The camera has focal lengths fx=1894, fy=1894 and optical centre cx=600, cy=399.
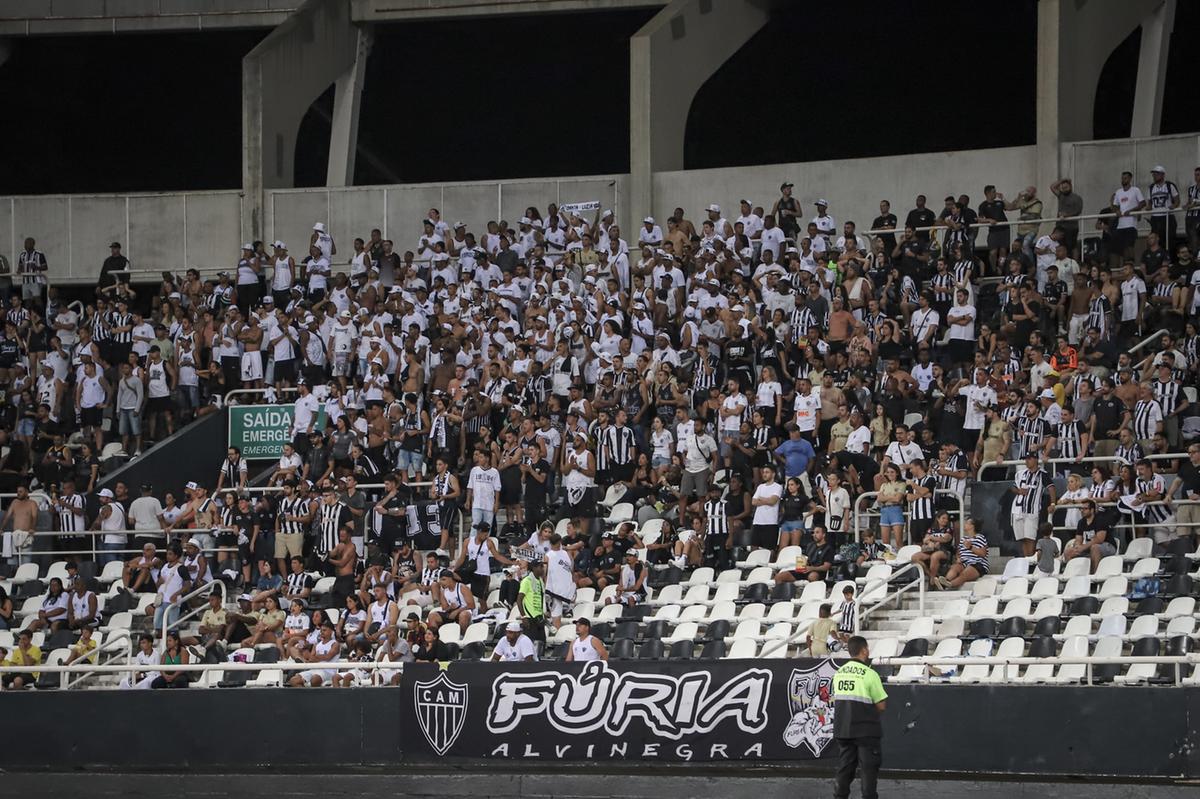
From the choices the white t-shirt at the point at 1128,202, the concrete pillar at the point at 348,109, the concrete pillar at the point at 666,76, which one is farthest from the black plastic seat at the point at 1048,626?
the concrete pillar at the point at 348,109

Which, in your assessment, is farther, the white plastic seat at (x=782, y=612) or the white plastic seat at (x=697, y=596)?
the white plastic seat at (x=697, y=596)

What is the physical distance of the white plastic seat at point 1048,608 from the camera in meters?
20.3

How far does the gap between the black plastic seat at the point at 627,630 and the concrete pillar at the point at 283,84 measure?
52.0 feet

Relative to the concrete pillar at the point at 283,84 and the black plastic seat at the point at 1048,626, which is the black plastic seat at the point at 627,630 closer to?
the black plastic seat at the point at 1048,626

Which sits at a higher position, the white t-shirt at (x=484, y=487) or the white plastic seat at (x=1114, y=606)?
the white t-shirt at (x=484, y=487)

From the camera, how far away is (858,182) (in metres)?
32.5

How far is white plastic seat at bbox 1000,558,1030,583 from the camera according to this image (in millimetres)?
21547

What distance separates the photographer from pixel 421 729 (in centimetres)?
2017

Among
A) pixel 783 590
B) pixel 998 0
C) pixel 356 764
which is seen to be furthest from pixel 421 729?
pixel 998 0

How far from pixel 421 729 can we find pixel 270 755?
1957 mm

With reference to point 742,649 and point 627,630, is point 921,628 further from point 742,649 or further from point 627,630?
point 627,630

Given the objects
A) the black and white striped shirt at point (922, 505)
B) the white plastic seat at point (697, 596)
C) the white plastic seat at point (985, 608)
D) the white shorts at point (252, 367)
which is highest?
the white shorts at point (252, 367)

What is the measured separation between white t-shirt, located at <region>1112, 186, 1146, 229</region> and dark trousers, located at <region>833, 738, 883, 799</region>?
1380 centimetres

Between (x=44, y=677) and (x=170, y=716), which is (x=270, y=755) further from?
(x=44, y=677)
